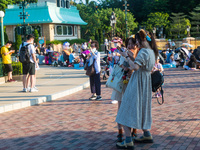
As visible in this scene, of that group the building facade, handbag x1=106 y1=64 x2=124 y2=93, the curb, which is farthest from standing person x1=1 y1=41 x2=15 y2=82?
the building facade

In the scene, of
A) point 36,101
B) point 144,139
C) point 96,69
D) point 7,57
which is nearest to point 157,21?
point 7,57

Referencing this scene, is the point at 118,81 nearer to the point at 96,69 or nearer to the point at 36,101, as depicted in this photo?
the point at 96,69

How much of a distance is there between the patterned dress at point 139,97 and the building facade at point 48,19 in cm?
3608

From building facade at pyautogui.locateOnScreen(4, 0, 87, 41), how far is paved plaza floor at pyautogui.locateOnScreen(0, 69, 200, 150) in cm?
3264

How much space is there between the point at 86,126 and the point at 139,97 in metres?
2.02

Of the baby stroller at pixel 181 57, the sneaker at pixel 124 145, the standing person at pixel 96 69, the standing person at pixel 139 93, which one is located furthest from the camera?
the baby stroller at pixel 181 57

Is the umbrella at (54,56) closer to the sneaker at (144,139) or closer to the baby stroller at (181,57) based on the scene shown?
the baby stroller at (181,57)

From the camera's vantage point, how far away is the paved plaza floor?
16.3 feet

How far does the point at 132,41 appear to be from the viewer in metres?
4.89

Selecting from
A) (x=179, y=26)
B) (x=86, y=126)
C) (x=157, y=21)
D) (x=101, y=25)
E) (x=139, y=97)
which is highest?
(x=157, y=21)

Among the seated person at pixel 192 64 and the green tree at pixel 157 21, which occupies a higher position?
the green tree at pixel 157 21

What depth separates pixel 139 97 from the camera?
4477mm

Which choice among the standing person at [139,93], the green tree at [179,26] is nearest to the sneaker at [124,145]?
the standing person at [139,93]

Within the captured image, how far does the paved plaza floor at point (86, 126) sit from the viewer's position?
497 centimetres
